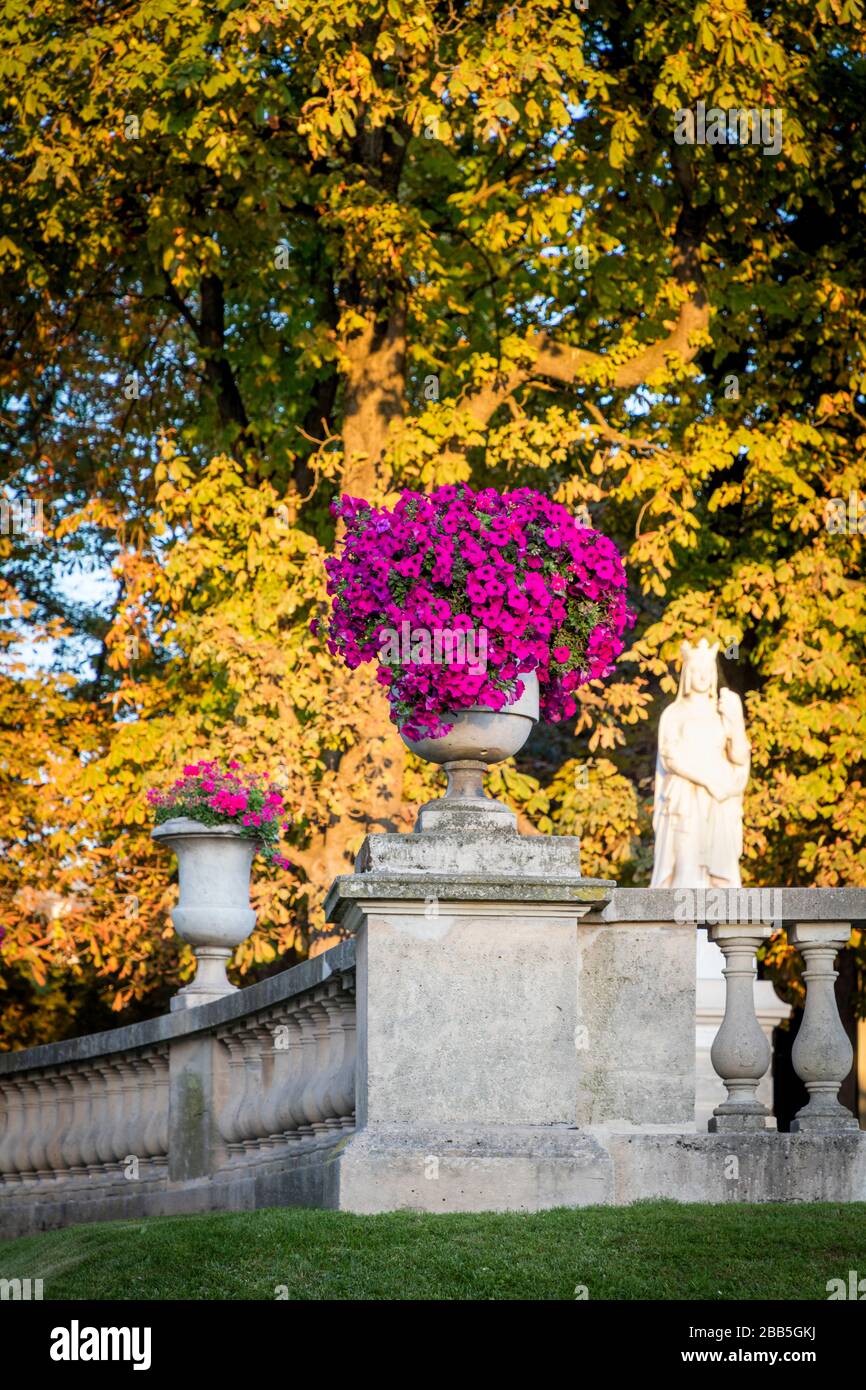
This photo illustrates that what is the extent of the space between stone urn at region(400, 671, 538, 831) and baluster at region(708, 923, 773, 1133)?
3.13ft

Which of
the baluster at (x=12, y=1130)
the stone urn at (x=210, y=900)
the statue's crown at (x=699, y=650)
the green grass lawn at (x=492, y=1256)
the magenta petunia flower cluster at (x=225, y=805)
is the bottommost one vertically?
the green grass lawn at (x=492, y=1256)

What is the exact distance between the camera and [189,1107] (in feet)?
31.4

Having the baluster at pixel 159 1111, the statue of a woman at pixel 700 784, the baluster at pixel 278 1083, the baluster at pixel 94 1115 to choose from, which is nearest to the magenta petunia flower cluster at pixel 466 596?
the baluster at pixel 278 1083

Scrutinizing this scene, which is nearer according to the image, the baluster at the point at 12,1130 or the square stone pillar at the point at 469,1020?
the square stone pillar at the point at 469,1020

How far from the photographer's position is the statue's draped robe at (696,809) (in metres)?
13.6

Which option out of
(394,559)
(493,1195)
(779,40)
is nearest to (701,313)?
(779,40)

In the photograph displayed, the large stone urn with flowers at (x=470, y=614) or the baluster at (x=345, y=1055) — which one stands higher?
the large stone urn with flowers at (x=470, y=614)

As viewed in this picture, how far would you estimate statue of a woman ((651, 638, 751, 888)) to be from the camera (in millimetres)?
13641

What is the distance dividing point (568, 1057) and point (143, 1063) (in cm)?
412

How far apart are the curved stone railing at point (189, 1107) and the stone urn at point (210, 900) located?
28.8 inches

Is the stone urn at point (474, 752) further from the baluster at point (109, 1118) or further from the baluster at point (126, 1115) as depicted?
the baluster at point (109, 1118)

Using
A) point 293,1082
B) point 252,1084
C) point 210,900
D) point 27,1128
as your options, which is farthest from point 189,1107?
point 27,1128

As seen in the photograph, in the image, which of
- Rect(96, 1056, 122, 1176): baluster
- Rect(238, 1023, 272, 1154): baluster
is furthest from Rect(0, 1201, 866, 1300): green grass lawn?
Rect(96, 1056, 122, 1176): baluster

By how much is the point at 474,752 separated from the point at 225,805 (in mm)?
3980
